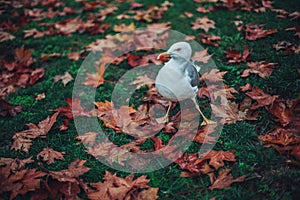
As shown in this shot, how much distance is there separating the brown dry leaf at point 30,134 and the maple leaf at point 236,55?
1.77 metres

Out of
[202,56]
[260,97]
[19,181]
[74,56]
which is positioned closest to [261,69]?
[260,97]

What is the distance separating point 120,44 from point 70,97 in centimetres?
100

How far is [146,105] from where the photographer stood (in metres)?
2.50

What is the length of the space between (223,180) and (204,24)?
2.21 m

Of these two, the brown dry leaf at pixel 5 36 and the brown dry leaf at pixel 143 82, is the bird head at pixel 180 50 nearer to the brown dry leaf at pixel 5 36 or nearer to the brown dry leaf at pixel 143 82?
the brown dry leaf at pixel 143 82

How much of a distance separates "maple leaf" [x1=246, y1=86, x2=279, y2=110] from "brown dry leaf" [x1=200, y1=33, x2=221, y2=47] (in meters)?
0.94

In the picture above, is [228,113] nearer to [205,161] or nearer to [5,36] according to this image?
[205,161]

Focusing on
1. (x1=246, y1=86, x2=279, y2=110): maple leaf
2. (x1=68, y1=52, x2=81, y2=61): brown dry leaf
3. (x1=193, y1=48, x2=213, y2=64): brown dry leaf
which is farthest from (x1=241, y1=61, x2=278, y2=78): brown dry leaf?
(x1=68, y1=52, x2=81, y2=61): brown dry leaf

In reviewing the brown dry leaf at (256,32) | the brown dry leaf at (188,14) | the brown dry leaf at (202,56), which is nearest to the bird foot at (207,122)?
the brown dry leaf at (202,56)

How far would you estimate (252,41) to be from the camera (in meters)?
3.03

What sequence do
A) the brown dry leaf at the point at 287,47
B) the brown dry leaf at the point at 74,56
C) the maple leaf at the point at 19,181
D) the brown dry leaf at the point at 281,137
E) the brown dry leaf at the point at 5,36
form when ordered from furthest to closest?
the brown dry leaf at the point at 5,36, the brown dry leaf at the point at 74,56, the brown dry leaf at the point at 287,47, the brown dry leaf at the point at 281,137, the maple leaf at the point at 19,181

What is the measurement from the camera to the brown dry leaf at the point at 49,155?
80.2 inches

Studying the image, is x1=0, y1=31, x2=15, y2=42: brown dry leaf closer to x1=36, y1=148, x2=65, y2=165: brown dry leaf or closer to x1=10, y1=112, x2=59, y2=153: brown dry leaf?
x1=10, y1=112, x2=59, y2=153: brown dry leaf

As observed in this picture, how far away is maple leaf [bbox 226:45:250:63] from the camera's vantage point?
278 cm
